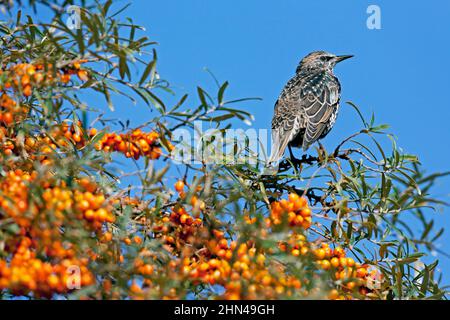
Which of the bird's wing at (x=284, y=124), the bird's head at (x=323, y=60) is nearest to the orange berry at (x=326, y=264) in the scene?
the bird's wing at (x=284, y=124)

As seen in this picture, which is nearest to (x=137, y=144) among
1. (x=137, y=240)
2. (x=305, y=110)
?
(x=137, y=240)

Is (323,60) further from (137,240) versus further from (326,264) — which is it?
(137,240)

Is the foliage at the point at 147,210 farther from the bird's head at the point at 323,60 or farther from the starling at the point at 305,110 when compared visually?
the bird's head at the point at 323,60

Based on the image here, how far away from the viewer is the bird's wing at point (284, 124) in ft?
22.7

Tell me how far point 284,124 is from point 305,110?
0.33 metres

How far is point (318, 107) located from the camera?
740 cm

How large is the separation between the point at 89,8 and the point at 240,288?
72.6 inches

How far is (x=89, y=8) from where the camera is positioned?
355cm

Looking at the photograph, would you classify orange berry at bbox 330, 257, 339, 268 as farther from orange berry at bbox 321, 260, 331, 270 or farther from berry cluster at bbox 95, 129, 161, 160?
berry cluster at bbox 95, 129, 161, 160
